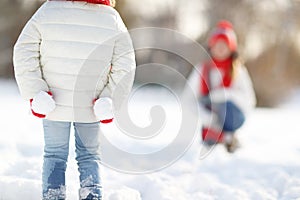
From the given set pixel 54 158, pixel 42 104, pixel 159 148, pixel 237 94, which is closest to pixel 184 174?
pixel 159 148

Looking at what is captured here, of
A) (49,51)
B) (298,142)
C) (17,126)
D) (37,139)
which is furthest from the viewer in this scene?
(298,142)

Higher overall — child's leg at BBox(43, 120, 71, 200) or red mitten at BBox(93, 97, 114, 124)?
red mitten at BBox(93, 97, 114, 124)

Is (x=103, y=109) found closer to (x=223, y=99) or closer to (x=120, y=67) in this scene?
(x=120, y=67)

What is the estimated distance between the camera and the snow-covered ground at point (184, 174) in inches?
131

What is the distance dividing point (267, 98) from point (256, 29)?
11.8 feet

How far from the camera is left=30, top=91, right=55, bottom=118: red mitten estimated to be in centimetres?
267

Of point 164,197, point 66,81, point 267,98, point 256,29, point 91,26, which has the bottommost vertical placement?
point 164,197

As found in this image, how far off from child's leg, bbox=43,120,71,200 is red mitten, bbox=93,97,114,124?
191mm

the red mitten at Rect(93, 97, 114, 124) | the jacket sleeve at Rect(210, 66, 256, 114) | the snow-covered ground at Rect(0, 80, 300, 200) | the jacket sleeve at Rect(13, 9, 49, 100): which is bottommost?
the snow-covered ground at Rect(0, 80, 300, 200)

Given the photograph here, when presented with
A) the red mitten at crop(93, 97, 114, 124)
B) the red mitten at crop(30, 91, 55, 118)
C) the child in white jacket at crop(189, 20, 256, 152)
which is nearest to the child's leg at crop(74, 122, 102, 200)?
the red mitten at crop(93, 97, 114, 124)

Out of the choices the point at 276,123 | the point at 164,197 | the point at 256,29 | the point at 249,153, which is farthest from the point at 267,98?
the point at 164,197

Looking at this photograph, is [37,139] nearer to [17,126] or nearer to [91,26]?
[17,126]

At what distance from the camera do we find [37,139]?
5.32 meters

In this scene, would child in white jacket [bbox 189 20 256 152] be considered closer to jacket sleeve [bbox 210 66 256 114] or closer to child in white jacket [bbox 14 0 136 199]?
jacket sleeve [bbox 210 66 256 114]
